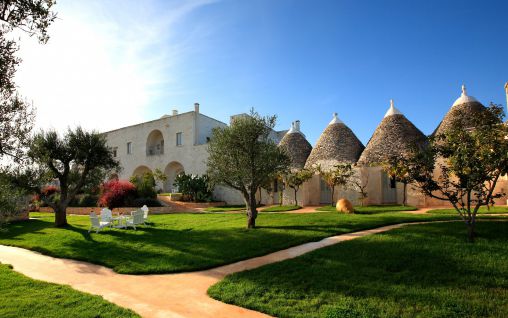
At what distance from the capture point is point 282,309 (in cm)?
525

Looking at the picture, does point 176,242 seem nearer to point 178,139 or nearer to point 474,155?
point 474,155

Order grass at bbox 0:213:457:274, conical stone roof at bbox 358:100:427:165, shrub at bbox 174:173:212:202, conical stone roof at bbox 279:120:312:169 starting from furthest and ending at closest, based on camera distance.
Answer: shrub at bbox 174:173:212:202 < conical stone roof at bbox 279:120:312:169 < conical stone roof at bbox 358:100:427:165 < grass at bbox 0:213:457:274

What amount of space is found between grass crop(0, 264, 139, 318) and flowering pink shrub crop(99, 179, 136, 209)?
18242mm

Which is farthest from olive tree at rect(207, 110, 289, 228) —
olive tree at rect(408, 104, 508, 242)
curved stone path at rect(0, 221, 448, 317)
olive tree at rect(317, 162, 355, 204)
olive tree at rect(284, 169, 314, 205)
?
olive tree at rect(284, 169, 314, 205)

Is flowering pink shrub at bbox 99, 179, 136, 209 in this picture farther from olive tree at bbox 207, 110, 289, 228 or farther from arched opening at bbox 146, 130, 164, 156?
arched opening at bbox 146, 130, 164, 156

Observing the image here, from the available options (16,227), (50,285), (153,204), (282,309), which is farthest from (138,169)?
(282,309)

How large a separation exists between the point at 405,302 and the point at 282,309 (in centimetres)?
198

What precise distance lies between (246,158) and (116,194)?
15.3 m

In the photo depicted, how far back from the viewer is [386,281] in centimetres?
630

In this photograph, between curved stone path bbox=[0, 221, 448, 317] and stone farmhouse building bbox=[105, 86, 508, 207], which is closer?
curved stone path bbox=[0, 221, 448, 317]

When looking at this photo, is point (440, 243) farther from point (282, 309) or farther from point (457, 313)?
point (282, 309)

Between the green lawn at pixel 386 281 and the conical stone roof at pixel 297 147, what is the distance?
20600 millimetres

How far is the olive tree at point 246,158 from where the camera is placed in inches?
521

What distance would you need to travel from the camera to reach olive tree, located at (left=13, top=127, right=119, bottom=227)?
49.7 ft
